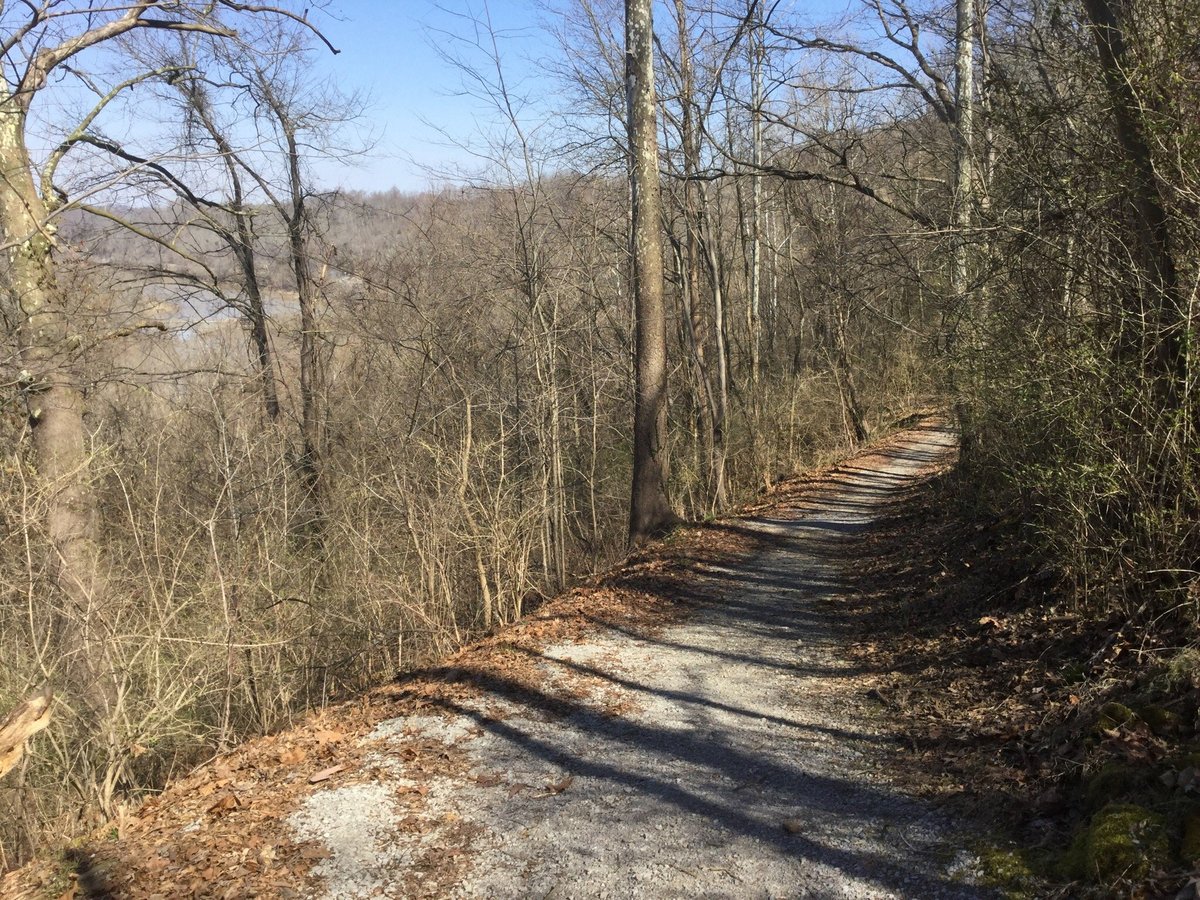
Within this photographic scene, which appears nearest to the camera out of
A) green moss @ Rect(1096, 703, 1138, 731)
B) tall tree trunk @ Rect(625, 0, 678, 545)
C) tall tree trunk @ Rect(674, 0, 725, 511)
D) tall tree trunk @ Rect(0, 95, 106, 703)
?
green moss @ Rect(1096, 703, 1138, 731)

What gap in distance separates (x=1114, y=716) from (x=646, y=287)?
843 cm

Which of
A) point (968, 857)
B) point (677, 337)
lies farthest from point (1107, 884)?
point (677, 337)

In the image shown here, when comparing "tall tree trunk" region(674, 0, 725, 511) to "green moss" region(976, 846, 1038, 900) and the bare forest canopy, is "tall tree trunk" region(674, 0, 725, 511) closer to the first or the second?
the bare forest canopy

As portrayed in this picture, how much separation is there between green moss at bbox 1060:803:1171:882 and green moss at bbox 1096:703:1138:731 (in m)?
0.68

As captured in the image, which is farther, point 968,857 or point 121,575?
point 121,575

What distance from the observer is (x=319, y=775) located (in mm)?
5008

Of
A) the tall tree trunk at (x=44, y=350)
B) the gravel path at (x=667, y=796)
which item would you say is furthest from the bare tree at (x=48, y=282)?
the gravel path at (x=667, y=796)

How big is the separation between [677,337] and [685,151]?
475 cm

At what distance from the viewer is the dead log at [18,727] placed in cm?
393

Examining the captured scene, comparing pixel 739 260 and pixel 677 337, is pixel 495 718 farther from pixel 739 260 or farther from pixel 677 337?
pixel 739 260

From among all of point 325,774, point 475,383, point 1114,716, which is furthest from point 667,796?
point 475,383

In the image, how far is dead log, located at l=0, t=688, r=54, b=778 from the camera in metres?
3.93

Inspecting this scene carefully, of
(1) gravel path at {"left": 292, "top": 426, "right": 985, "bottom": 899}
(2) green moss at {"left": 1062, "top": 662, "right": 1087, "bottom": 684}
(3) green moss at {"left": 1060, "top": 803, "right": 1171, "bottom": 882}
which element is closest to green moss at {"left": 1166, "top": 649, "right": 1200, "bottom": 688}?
(2) green moss at {"left": 1062, "top": 662, "right": 1087, "bottom": 684}

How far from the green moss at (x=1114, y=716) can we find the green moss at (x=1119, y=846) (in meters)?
0.68
